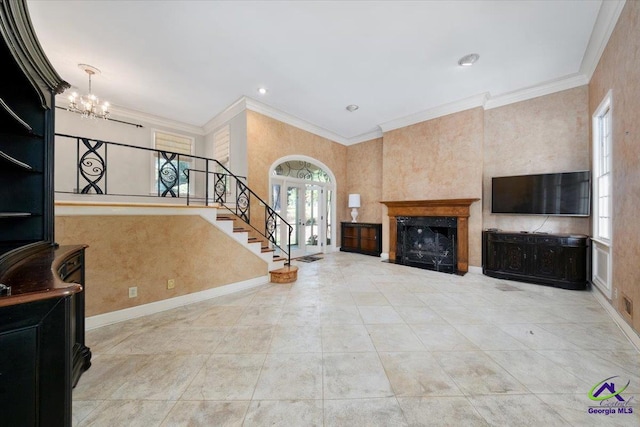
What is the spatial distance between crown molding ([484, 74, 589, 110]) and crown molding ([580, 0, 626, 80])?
8.8 inches

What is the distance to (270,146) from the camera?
17.1 ft

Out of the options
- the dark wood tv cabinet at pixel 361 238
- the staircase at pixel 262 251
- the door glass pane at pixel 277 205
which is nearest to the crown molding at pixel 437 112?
the dark wood tv cabinet at pixel 361 238

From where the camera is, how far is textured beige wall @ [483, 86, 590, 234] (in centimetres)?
387

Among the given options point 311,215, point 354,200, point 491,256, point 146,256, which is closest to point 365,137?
point 354,200

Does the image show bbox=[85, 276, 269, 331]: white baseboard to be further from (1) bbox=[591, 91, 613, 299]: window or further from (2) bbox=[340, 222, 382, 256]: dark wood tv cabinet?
(1) bbox=[591, 91, 613, 299]: window

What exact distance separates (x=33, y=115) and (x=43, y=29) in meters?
2.44

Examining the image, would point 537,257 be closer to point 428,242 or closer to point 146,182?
point 428,242

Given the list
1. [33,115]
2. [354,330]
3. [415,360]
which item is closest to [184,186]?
[33,115]

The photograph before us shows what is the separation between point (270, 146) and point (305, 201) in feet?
6.16

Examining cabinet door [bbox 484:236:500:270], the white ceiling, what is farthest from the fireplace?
the white ceiling

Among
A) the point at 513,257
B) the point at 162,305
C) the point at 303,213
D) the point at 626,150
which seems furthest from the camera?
the point at 303,213

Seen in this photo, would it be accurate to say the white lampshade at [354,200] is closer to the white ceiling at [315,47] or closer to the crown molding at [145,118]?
the white ceiling at [315,47]

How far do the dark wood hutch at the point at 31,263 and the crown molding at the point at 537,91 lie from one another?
6257 millimetres

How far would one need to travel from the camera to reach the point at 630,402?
153 cm
